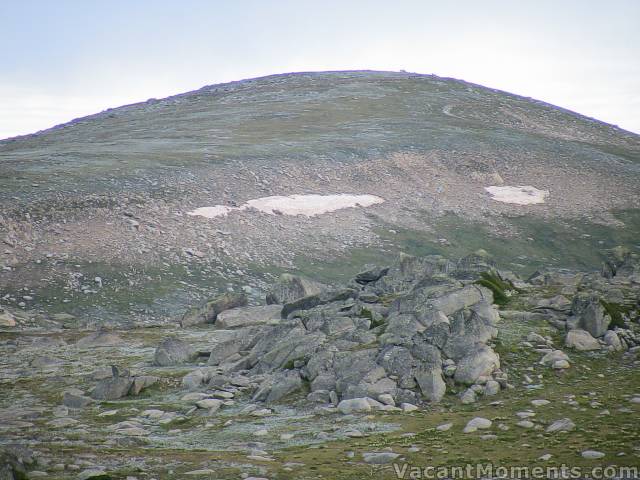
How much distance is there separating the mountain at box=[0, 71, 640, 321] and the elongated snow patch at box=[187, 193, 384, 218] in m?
0.75

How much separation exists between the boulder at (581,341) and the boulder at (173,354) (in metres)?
13.6

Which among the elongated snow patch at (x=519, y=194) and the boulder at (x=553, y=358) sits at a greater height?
the elongated snow patch at (x=519, y=194)

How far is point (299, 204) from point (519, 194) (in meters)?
23.4

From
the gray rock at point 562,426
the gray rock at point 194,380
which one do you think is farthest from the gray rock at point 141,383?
the gray rock at point 562,426

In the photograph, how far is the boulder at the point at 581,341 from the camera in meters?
20.4

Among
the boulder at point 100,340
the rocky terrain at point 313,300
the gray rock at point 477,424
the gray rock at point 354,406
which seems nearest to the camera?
the rocky terrain at point 313,300

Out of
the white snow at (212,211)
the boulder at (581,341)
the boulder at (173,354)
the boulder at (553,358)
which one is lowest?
the boulder at (173,354)

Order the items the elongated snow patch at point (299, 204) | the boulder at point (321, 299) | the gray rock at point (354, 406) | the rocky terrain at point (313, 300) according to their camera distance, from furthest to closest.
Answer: the elongated snow patch at point (299, 204) < the boulder at point (321, 299) < the gray rock at point (354, 406) < the rocky terrain at point (313, 300)

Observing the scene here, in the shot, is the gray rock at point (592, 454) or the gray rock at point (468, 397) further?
the gray rock at point (468, 397)

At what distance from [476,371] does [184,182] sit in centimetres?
3714

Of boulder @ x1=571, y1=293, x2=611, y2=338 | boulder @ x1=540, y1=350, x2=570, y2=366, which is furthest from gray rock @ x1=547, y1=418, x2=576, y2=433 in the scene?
boulder @ x1=571, y1=293, x2=611, y2=338

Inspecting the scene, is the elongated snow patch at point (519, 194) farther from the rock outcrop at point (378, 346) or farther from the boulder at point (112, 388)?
the boulder at point (112, 388)

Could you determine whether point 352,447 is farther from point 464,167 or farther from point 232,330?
point 464,167

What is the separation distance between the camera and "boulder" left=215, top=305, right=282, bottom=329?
3148cm
